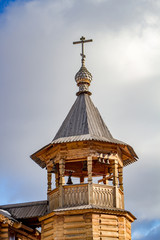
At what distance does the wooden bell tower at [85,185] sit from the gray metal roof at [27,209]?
0.49 m

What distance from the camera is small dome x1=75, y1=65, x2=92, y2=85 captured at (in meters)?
24.8

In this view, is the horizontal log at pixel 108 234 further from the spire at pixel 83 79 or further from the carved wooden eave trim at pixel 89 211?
the spire at pixel 83 79

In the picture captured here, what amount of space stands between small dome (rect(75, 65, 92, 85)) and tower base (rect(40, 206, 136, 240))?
6.73 metres

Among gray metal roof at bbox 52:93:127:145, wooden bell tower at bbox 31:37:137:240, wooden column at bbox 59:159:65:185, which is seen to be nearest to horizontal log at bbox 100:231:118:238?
wooden bell tower at bbox 31:37:137:240

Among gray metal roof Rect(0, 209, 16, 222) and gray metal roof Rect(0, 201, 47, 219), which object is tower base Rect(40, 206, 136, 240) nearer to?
gray metal roof Rect(0, 201, 47, 219)

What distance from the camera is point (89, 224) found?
67.2 feet

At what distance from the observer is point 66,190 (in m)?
21.4

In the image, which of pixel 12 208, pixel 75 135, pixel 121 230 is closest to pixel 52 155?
pixel 75 135

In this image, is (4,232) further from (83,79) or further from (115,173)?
(83,79)

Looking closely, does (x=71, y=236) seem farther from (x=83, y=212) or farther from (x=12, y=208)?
(x=12, y=208)

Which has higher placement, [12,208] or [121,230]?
[12,208]

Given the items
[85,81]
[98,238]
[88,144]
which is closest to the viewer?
[98,238]

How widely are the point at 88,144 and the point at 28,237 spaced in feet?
16.0

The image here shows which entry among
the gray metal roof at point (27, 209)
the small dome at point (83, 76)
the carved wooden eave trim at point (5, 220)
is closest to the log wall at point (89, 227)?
the gray metal roof at point (27, 209)
